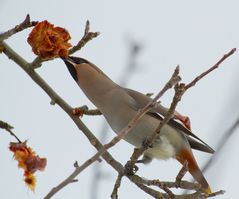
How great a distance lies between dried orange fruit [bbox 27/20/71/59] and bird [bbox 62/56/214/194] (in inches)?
49.2

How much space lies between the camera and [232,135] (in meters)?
1.91

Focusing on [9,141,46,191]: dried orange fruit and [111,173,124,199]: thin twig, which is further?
[111,173,124,199]: thin twig

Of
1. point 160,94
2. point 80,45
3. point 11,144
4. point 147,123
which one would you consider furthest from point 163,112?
point 160,94

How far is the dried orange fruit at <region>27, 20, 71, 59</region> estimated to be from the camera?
250cm

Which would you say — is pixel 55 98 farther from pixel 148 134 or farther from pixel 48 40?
pixel 148 134

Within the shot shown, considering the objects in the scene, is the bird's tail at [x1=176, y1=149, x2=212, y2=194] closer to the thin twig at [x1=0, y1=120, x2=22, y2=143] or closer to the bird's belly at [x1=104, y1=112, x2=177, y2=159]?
the bird's belly at [x1=104, y1=112, x2=177, y2=159]

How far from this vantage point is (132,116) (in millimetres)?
4109

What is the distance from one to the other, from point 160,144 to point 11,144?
1.78 meters

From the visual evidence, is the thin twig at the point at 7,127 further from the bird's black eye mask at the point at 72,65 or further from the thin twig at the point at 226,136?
the bird's black eye mask at the point at 72,65

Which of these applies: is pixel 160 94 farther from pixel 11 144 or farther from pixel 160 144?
pixel 160 144

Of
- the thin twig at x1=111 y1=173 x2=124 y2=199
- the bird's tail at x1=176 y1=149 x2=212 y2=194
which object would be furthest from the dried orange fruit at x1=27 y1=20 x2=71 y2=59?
the bird's tail at x1=176 y1=149 x2=212 y2=194

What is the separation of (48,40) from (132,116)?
170cm

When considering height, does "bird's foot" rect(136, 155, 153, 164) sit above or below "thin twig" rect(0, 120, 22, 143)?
below

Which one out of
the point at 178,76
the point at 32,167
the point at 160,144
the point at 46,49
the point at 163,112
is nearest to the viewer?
the point at 178,76
